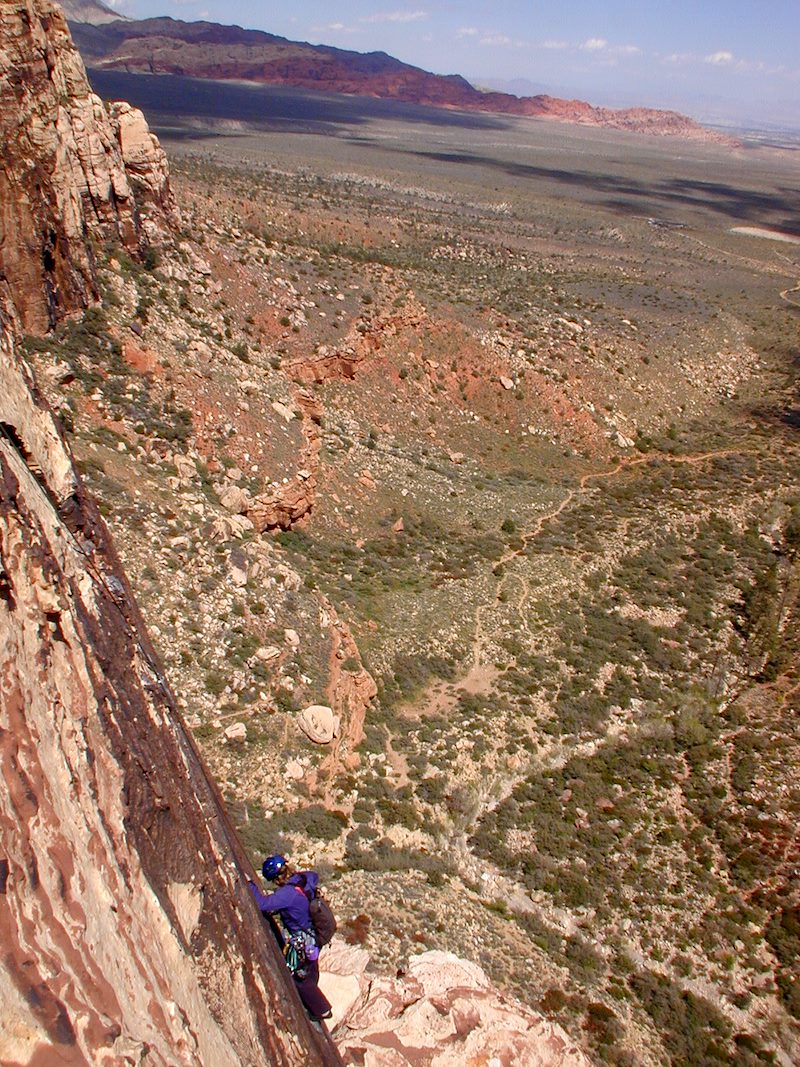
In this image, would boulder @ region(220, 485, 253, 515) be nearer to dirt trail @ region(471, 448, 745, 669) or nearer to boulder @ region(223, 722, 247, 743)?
boulder @ region(223, 722, 247, 743)

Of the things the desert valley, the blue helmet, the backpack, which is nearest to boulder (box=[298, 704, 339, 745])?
the desert valley

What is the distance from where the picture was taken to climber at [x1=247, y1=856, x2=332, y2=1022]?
771 cm

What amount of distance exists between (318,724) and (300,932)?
26.5 ft

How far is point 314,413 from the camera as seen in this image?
91.2ft

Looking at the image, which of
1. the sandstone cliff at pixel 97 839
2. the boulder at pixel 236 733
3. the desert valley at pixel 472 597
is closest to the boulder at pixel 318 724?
the desert valley at pixel 472 597

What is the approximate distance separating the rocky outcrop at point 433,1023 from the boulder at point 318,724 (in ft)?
19.5

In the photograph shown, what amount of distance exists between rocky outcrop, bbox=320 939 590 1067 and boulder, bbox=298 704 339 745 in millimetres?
5950

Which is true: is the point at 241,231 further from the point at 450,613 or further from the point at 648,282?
the point at 648,282

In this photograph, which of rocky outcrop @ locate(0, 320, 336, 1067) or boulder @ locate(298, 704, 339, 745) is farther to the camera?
boulder @ locate(298, 704, 339, 745)

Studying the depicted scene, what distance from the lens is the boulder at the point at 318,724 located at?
51.6 ft

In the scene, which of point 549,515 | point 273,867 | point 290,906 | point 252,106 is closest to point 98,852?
point 290,906

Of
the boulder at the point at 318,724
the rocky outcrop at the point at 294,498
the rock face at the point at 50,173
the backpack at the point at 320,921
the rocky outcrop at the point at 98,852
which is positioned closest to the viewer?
the rocky outcrop at the point at 98,852

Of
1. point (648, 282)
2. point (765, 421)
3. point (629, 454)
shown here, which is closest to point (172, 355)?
point (629, 454)

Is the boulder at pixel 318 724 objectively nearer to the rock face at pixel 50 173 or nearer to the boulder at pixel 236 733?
the boulder at pixel 236 733
